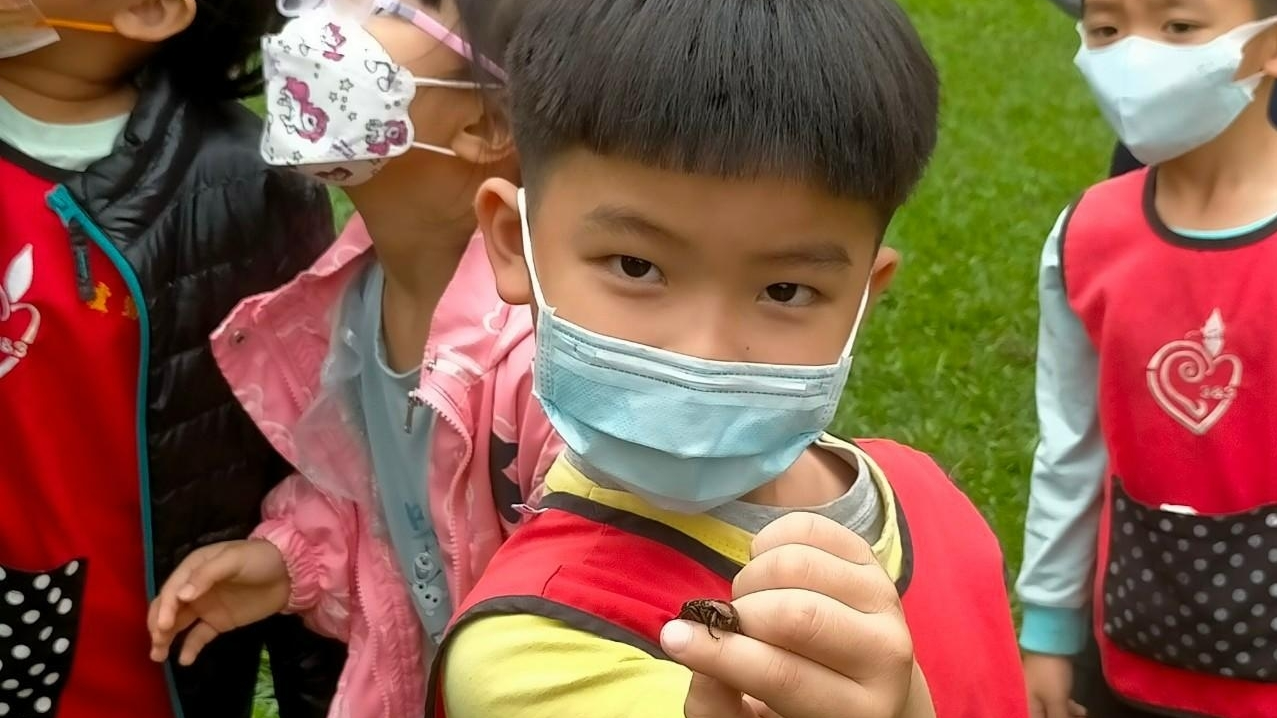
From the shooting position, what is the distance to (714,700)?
3.65ft

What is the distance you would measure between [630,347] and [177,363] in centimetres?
102

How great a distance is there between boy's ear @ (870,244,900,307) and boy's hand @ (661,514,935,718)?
21.0 inches

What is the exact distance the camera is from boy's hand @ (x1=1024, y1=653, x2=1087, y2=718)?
9.57 feet

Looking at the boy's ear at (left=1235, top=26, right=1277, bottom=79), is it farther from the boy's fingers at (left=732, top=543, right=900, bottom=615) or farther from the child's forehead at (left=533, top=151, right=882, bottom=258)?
the boy's fingers at (left=732, top=543, right=900, bottom=615)

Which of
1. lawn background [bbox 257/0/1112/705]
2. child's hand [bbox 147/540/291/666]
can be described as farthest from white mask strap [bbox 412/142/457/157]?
lawn background [bbox 257/0/1112/705]

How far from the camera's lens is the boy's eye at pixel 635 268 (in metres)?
1.44

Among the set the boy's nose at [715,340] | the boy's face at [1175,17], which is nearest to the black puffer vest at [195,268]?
the boy's nose at [715,340]

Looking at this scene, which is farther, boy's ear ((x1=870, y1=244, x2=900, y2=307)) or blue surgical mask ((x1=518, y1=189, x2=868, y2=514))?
boy's ear ((x1=870, y1=244, x2=900, y2=307))

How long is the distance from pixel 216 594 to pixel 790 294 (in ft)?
4.21

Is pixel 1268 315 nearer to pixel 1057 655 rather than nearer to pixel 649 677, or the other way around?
pixel 1057 655

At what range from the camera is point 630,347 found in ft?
4.74

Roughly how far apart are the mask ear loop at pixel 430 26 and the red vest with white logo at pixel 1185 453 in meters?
1.35

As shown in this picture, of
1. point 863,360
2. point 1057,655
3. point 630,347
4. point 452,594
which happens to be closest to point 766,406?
point 630,347

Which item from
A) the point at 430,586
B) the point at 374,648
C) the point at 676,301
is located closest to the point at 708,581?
the point at 676,301
